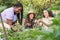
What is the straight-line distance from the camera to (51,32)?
106cm

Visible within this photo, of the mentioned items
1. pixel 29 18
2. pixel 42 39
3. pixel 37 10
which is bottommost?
pixel 37 10

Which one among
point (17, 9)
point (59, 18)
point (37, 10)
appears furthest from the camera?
point (37, 10)

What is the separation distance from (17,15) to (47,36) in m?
5.05

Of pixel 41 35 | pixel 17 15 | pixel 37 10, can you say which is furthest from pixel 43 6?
pixel 41 35

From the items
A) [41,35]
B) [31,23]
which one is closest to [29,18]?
[31,23]

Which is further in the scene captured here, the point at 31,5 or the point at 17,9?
the point at 31,5

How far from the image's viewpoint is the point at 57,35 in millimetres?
1002

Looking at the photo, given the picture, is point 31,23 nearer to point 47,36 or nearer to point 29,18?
point 29,18

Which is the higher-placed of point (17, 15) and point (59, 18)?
point (59, 18)

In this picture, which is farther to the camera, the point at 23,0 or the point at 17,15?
the point at 23,0

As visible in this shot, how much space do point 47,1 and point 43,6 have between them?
290 millimetres

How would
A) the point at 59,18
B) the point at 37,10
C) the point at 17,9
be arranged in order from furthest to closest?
the point at 37,10 < the point at 17,9 < the point at 59,18

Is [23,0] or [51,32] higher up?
[51,32]

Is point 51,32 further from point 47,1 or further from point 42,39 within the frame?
point 47,1
